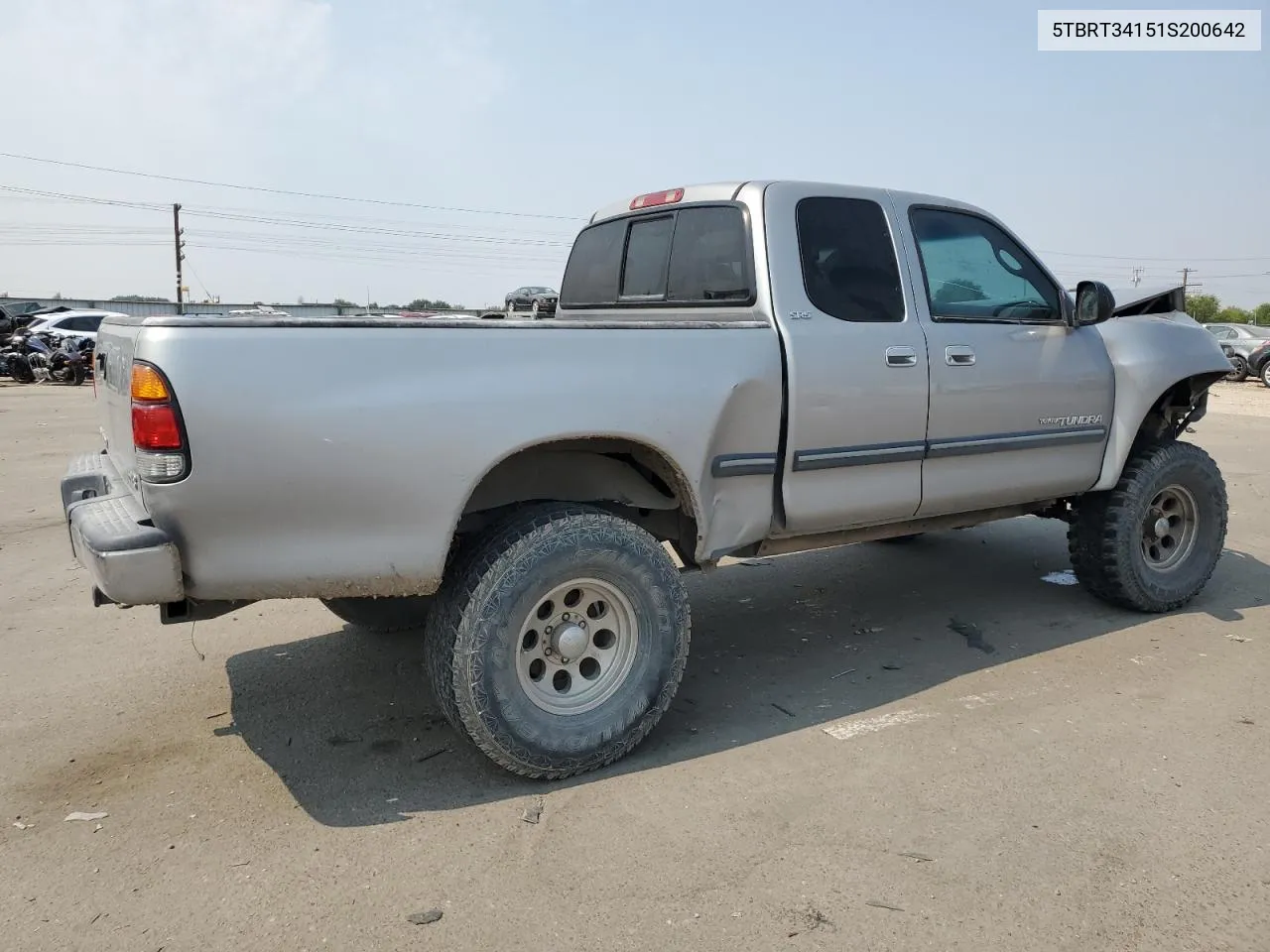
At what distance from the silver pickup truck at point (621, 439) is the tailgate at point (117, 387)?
27 mm

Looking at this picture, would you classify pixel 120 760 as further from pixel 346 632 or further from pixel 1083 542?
pixel 1083 542

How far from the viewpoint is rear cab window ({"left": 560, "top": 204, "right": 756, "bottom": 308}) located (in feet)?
13.2

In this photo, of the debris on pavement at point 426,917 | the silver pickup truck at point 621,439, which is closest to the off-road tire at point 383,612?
the silver pickup truck at point 621,439

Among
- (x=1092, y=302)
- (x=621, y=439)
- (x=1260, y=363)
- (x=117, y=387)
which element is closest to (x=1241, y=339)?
(x=1260, y=363)

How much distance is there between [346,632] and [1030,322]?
146 inches

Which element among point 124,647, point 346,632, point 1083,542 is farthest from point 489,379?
point 1083,542

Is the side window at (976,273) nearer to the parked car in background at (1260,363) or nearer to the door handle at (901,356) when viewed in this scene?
the door handle at (901,356)

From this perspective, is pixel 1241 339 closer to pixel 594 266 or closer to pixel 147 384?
pixel 594 266

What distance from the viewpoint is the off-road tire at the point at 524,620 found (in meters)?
3.13

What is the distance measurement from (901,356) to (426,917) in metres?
2.80

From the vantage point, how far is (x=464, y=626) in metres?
3.12

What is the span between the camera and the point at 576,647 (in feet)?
11.0

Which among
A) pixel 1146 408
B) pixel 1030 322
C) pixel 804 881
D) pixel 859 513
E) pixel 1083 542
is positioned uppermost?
pixel 1030 322

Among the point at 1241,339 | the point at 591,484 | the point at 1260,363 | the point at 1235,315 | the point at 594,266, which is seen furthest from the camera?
the point at 1235,315
